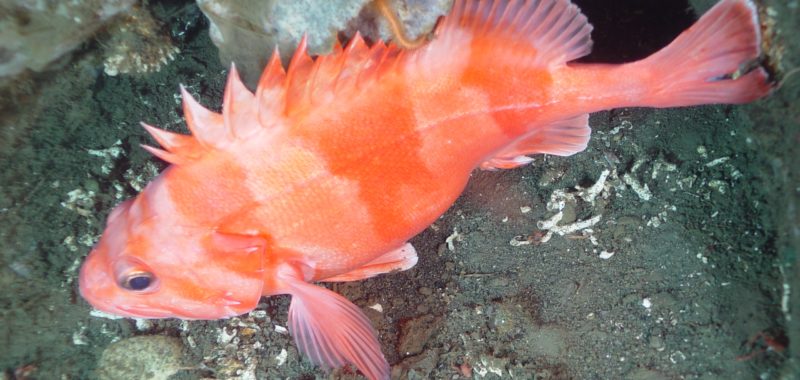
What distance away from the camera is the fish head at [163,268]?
7.29 feet

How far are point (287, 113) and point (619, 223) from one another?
7.26 feet

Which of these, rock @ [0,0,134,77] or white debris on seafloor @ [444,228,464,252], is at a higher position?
rock @ [0,0,134,77]

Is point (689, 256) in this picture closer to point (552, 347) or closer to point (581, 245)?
point (581, 245)

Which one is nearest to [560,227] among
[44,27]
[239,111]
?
[239,111]

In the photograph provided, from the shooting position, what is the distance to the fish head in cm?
222

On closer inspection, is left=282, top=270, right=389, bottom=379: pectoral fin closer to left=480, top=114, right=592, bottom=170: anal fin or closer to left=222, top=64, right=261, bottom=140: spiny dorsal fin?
left=222, top=64, right=261, bottom=140: spiny dorsal fin

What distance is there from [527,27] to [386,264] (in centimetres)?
159

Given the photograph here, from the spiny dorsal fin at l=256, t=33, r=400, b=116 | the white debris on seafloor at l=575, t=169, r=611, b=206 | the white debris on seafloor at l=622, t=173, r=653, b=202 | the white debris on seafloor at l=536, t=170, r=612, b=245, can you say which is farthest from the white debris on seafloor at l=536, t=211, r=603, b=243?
the spiny dorsal fin at l=256, t=33, r=400, b=116

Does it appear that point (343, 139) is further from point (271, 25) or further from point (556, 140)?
point (556, 140)

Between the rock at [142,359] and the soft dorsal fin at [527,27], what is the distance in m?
2.59

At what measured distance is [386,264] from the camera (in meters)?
2.96

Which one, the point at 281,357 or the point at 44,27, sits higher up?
the point at 44,27

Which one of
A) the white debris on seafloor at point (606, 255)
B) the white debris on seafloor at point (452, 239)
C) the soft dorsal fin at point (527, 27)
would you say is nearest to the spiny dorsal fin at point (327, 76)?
the soft dorsal fin at point (527, 27)

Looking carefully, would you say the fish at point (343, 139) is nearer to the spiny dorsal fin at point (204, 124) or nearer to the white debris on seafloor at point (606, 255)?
the spiny dorsal fin at point (204, 124)
